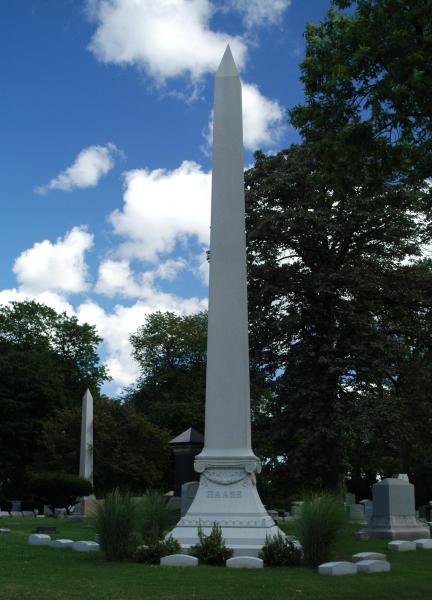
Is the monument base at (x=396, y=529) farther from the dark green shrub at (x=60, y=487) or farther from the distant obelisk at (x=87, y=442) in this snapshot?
the distant obelisk at (x=87, y=442)

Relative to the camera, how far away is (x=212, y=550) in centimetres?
1180

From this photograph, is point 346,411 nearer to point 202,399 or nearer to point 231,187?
point 231,187

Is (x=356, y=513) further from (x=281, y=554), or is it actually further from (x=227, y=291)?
(x=281, y=554)

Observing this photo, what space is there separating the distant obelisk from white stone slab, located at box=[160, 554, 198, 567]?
25989mm

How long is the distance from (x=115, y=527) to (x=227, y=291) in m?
5.33

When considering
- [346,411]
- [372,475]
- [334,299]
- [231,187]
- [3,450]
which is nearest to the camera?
[231,187]

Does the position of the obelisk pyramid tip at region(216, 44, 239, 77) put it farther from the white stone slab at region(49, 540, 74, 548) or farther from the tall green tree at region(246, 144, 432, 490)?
the white stone slab at region(49, 540, 74, 548)

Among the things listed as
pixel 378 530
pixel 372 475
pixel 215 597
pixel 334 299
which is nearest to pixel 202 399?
pixel 372 475

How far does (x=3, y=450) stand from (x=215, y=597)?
40.6 m

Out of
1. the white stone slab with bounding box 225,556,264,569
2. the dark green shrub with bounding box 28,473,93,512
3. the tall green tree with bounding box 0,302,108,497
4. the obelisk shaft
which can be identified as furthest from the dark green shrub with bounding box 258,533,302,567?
the tall green tree with bounding box 0,302,108,497

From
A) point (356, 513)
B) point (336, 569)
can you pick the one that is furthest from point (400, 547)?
point (356, 513)

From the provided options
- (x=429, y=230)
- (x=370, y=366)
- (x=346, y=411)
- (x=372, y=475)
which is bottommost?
(x=372, y=475)

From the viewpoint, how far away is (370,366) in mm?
Answer: 24719

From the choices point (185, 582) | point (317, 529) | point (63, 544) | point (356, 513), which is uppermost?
point (317, 529)
